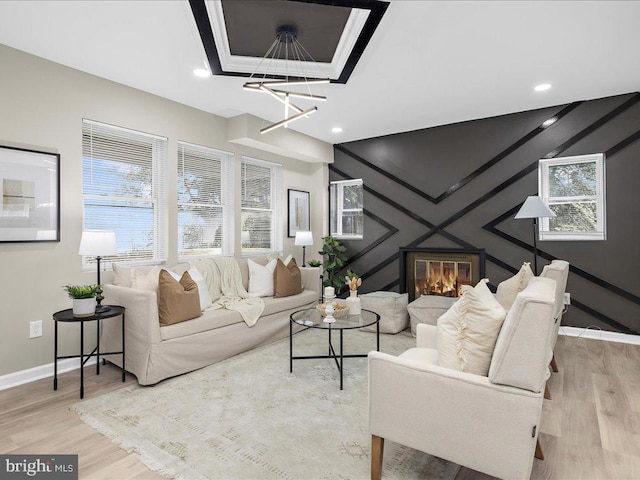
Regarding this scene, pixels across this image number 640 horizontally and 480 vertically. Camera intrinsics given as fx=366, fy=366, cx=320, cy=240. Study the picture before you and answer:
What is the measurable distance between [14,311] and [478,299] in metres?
3.42

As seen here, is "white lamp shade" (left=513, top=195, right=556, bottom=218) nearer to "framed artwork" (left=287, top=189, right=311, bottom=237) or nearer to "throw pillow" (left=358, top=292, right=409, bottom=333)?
"throw pillow" (left=358, top=292, right=409, bottom=333)

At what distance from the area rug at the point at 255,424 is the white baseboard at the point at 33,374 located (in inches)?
32.4

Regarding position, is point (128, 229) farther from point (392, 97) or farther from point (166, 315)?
point (392, 97)

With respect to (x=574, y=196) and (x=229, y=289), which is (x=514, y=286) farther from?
(x=229, y=289)

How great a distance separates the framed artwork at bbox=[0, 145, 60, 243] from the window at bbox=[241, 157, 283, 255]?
2.33 metres

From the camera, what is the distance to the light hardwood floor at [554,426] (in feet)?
6.10

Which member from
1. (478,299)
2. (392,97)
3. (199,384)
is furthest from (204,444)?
(392,97)

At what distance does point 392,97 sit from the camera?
13.3 feet

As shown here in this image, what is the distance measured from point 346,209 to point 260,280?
234cm

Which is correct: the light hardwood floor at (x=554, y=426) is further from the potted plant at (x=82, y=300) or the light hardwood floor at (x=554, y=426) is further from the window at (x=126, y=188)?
the window at (x=126, y=188)

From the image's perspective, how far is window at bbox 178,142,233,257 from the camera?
435 centimetres

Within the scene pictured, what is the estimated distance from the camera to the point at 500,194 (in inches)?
185

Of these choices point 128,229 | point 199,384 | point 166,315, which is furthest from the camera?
point 128,229

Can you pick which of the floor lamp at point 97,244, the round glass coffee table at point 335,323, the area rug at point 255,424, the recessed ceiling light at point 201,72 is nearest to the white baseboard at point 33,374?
the floor lamp at point 97,244
